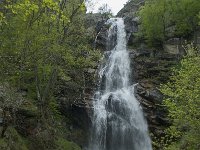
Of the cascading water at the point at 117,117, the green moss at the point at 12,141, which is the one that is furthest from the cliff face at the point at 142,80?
the green moss at the point at 12,141

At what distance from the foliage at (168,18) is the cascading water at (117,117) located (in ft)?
21.0

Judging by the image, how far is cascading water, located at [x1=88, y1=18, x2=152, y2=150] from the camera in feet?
101

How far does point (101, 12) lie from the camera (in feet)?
192

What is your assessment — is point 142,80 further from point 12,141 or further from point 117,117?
point 12,141

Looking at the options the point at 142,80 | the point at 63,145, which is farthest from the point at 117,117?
the point at 63,145

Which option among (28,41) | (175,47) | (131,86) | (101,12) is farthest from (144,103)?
(101,12)

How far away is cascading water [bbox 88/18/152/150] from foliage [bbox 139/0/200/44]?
252 inches

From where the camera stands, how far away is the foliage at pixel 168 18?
1601 inches

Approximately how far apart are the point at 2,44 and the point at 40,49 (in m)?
2.35

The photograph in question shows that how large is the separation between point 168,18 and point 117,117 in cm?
1597

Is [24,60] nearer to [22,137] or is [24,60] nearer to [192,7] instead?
[22,137]

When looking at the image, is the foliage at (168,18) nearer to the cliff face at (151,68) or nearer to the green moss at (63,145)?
the cliff face at (151,68)

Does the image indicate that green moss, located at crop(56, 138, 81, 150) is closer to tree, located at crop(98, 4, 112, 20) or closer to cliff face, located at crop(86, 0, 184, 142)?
cliff face, located at crop(86, 0, 184, 142)

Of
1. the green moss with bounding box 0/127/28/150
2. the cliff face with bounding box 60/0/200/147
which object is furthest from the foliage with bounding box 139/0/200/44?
the green moss with bounding box 0/127/28/150
